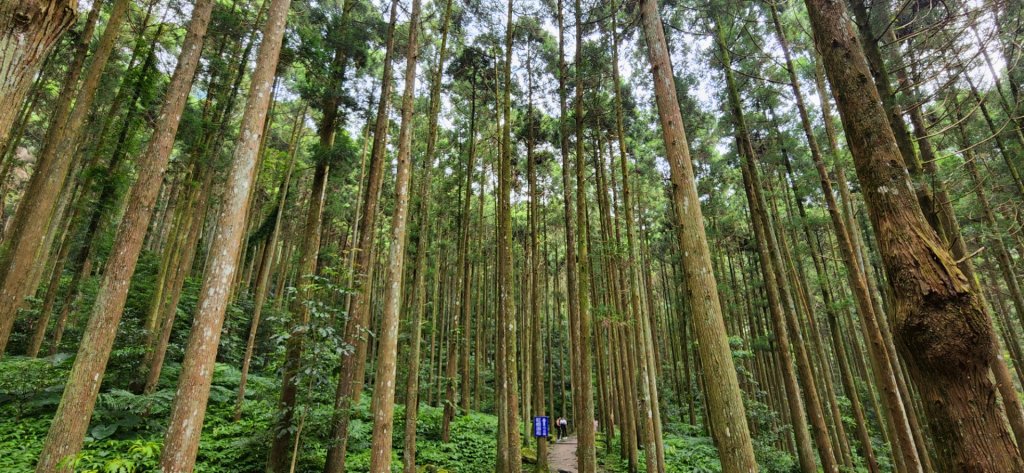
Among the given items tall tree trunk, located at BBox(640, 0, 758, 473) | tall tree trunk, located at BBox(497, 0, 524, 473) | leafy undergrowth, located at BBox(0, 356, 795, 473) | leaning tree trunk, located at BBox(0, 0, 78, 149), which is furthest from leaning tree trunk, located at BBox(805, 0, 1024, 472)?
leafy undergrowth, located at BBox(0, 356, 795, 473)

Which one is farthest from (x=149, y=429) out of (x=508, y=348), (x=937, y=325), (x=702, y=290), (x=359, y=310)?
(x=937, y=325)

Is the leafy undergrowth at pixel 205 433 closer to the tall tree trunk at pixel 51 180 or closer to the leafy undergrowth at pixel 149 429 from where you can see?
the leafy undergrowth at pixel 149 429

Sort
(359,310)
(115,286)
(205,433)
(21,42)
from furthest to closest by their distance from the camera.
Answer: (205,433) → (359,310) → (115,286) → (21,42)

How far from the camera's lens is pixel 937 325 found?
2223mm

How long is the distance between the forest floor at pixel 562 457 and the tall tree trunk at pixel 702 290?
9844 millimetres

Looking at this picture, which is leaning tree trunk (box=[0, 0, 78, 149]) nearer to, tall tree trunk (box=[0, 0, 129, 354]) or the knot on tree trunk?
the knot on tree trunk

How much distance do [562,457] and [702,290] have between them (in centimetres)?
1332

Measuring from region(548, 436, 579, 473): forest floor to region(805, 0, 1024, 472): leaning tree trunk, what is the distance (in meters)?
11.2

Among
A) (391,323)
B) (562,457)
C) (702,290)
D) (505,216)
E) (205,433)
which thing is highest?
(505,216)

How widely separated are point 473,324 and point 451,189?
50.5 feet

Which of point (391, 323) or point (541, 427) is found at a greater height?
point (391, 323)

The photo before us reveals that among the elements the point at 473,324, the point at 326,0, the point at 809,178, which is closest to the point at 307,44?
the point at 326,0

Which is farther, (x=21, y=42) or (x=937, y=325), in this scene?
(x=937, y=325)

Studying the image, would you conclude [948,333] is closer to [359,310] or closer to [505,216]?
[505,216]
